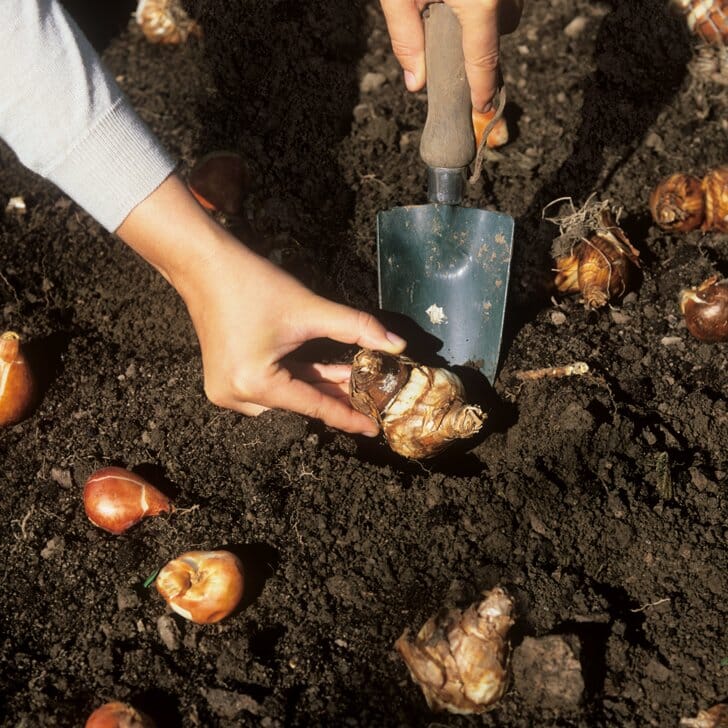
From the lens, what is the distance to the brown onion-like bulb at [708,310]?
2301mm

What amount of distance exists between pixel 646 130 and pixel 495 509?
1.77 metres

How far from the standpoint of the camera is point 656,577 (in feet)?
6.47

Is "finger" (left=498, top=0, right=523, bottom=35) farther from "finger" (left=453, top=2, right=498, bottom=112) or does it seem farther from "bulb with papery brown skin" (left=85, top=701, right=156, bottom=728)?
"bulb with papery brown skin" (left=85, top=701, right=156, bottom=728)

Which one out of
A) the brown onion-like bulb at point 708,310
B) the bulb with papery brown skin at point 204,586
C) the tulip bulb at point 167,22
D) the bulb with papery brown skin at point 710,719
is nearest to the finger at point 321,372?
the bulb with papery brown skin at point 204,586

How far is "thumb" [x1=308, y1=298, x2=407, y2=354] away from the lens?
77.9 inches

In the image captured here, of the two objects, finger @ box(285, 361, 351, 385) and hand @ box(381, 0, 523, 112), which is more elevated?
hand @ box(381, 0, 523, 112)

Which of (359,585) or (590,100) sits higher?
(359,585)

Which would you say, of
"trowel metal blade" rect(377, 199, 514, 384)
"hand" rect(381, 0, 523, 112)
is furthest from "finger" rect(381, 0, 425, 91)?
"trowel metal blade" rect(377, 199, 514, 384)

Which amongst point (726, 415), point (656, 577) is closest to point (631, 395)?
point (726, 415)

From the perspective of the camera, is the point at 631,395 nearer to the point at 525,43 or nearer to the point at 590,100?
the point at 590,100

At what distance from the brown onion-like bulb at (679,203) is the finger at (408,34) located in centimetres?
100

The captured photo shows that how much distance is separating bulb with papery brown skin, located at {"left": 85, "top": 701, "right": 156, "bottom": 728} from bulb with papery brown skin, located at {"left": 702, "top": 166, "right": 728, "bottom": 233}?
2.34m

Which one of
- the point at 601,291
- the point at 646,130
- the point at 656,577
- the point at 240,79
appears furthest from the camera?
the point at 240,79

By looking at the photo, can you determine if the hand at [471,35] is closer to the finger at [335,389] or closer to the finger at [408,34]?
→ the finger at [408,34]
